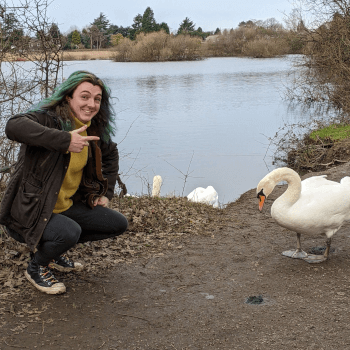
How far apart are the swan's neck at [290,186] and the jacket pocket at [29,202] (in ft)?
7.57

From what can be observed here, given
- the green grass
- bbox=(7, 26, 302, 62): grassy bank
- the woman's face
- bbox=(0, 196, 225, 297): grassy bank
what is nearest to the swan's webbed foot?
bbox=(0, 196, 225, 297): grassy bank

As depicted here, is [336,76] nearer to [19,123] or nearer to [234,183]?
[234,183]

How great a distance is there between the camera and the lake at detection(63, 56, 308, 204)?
1046cm

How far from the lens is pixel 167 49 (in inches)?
1439

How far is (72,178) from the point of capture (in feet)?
11.8

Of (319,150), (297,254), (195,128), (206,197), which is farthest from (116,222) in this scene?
(195,128)

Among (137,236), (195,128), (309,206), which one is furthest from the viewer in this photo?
(195,128)

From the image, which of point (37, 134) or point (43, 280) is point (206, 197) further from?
point (37, 134)

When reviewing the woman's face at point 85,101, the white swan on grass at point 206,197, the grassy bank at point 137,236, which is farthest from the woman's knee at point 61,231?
the white swan on grass at point 206,197

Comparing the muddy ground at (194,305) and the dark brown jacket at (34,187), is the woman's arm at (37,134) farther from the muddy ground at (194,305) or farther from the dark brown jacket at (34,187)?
the muddy ground at (194,305)

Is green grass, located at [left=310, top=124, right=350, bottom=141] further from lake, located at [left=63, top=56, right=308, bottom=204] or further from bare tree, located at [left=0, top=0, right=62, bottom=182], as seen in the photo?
bare tree, located at [left=0, top=0, right=62, bottom=182]

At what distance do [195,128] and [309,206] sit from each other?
1078 centimetres

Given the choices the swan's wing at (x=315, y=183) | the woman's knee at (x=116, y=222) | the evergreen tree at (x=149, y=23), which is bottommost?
the woman's knee at (x=116, y=222)

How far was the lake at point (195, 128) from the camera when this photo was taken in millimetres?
10463
